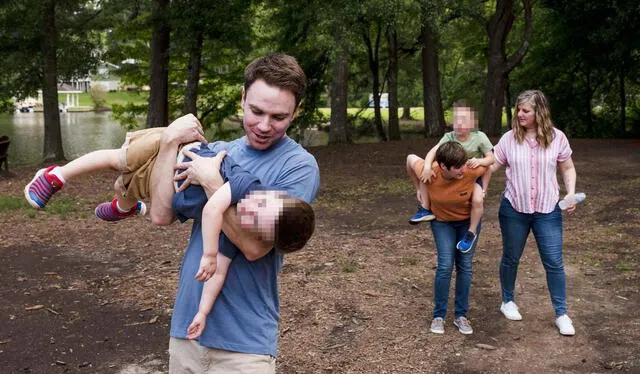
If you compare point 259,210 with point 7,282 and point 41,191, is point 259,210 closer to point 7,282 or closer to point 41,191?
point 41,191

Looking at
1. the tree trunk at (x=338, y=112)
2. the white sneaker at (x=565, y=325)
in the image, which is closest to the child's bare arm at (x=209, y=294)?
the white sneaker at (x=565, y=325)

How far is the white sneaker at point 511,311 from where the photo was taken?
574 centimetres

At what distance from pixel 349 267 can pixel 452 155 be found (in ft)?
8.59

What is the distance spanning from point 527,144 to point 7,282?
522 cm

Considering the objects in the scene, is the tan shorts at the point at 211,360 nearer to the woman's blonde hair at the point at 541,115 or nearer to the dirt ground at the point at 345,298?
the dirt ground at the point at 345,298

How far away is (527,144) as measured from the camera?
529 cm

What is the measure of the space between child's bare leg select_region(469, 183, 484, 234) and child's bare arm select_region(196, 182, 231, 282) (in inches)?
124

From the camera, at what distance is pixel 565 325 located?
17.7ft

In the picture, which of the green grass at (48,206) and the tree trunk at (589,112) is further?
the tree trunk at (589,112)

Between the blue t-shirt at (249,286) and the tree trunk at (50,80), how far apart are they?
16381 mm

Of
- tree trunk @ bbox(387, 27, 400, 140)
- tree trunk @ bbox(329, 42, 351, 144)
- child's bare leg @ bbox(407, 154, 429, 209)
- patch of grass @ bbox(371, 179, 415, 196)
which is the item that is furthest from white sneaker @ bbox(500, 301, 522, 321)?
tree trunk @ bbox(387, 27, 400, 140)

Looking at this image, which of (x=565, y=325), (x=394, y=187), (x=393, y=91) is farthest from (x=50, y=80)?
(x=565, y=325)

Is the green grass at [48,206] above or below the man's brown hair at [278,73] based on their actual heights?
below

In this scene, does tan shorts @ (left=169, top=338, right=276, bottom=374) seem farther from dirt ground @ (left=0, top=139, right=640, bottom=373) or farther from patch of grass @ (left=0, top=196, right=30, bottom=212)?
patch of grass @ (left=0, top=196, right=30, bottom=212)
